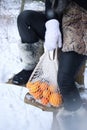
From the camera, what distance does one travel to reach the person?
2373mm

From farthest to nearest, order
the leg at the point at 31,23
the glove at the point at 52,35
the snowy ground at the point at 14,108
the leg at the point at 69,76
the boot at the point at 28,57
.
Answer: the snowy ground at the point at 14,108
the boot at the point at 28,57
the leg at the point at 31,23
the leg at the point at 69,76
the glove at the point at 52,35

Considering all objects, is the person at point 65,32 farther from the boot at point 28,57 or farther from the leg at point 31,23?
the boot at point 28,57

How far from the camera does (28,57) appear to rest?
272cm

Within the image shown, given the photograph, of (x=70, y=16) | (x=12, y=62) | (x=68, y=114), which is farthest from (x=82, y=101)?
(x=12, y=62)

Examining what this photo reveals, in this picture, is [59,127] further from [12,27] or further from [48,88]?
[12,27]

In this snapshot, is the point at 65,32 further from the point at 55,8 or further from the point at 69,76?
the point at 69,76

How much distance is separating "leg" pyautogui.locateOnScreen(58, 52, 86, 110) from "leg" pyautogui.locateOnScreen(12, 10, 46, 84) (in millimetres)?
261

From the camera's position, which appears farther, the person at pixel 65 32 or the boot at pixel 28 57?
the boot at pixel 28 57

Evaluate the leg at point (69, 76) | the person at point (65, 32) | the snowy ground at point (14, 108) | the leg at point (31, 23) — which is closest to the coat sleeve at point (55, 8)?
the person at point (65, 32)

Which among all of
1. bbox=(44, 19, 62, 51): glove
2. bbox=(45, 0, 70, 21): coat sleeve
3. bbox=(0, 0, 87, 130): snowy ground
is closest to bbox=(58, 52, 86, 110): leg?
bbox=(44, 19, 62, 51): glove

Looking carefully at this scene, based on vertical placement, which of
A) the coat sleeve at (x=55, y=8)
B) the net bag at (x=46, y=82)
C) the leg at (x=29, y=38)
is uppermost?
the coat sleeve at (x=55, y=8)

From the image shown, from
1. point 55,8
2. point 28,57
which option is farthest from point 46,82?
point 55,8

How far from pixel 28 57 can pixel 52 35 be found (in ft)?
1.43

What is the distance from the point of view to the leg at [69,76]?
2434 mm
